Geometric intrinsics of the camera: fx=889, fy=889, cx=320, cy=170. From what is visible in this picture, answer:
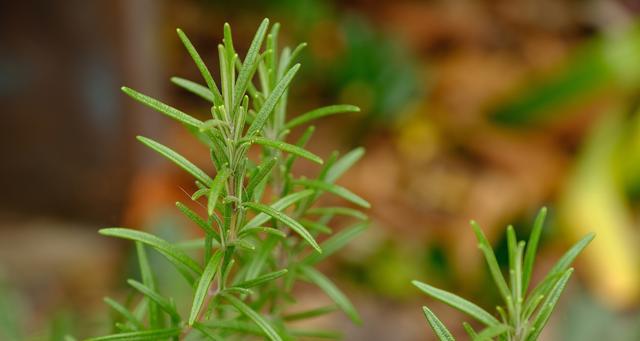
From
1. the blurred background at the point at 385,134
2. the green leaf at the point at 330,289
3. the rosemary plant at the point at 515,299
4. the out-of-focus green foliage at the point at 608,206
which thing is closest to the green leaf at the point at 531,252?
the rosemary plant at the point at 515,299

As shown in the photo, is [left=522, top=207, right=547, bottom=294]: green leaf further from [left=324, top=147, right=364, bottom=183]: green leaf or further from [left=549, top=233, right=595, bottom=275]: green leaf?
[left=324, top=147, right=364, bottom=183]: green leaf

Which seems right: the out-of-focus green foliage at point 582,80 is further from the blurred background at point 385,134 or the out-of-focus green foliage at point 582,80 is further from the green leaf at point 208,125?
the green leaf at point 208,125

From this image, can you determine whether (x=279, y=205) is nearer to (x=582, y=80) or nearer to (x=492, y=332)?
(x=492, y=332)

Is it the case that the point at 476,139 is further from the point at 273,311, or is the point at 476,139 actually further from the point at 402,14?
the point at 273,311

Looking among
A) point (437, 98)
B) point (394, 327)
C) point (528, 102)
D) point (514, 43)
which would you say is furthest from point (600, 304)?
point (514, 43)

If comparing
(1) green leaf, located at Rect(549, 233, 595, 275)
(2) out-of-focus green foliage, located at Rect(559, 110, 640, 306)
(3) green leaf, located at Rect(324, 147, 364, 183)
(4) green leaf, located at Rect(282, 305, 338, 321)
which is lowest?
(2) out-of-focus green foliage, located at Rect(559, 110, 640, 306)

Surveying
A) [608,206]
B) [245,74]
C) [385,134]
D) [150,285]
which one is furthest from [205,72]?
[385,134]

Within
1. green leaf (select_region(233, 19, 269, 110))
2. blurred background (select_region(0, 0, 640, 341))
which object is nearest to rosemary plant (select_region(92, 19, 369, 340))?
green leaf (select_region(233, 19, 269, 110))
